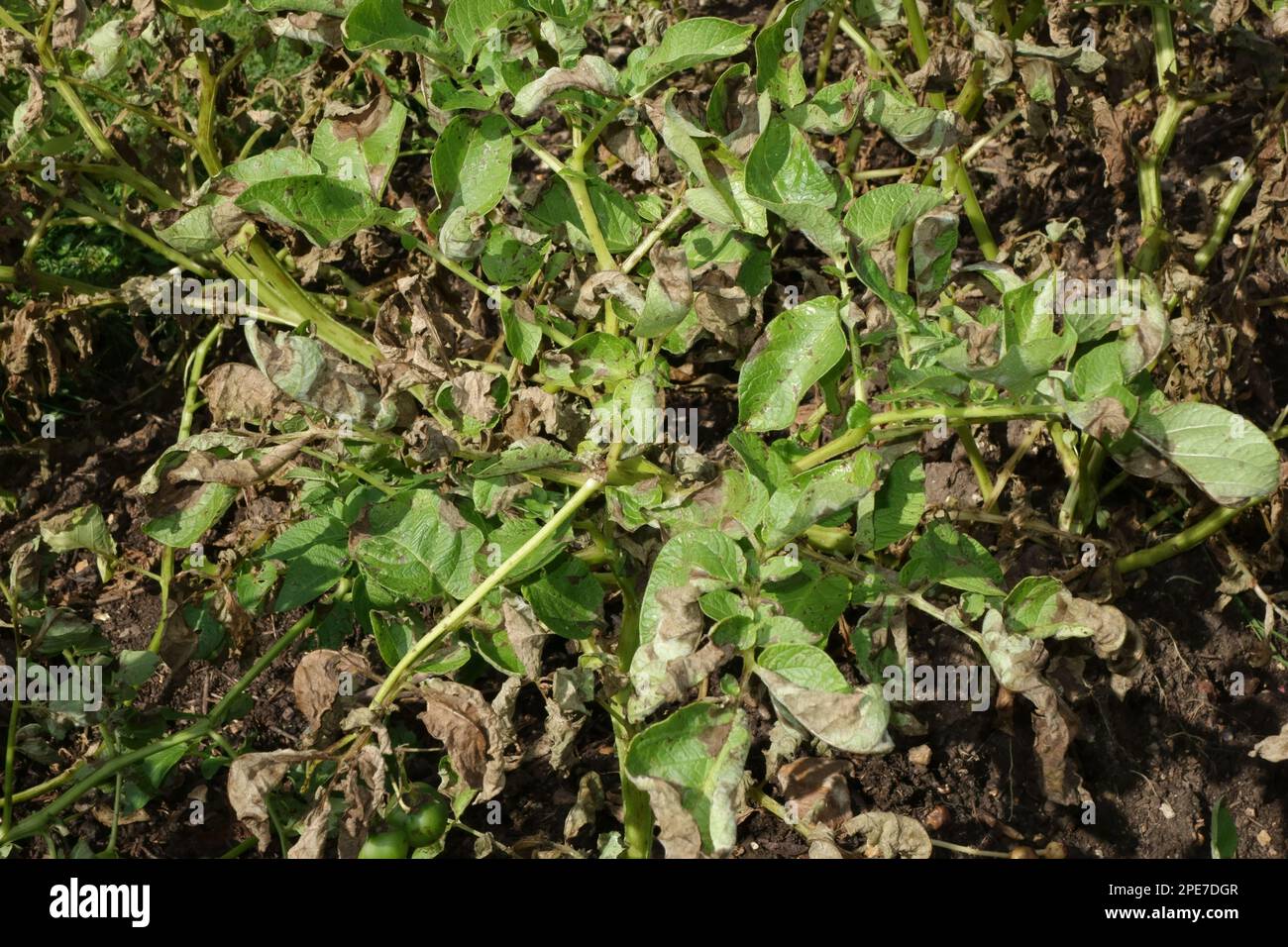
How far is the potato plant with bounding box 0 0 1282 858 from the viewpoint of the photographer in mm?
1238

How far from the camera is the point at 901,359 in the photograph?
134 centimetres

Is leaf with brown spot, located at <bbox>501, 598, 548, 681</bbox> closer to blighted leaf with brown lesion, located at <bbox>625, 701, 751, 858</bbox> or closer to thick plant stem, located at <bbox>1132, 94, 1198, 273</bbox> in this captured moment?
blighted leaf with brown lesion, located at <bbox>625, 701, 751, 858</bbox>

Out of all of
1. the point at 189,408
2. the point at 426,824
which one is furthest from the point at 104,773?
the point at 189,408

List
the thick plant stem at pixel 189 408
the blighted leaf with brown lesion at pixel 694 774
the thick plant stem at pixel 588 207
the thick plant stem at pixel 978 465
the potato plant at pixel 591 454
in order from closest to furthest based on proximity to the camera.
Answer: the blighted leaf with brown lesion at pixel 694 774, the potato plant at pixel 591 454, the thick plant stem at pixel 588 207, the thick plant stem at pixel 189 408, the thick plant stem at pixel 978 465

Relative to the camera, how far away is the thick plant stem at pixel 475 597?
4.36 ft

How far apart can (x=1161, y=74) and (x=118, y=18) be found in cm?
152

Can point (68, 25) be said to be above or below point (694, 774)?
above

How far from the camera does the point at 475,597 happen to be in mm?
1327

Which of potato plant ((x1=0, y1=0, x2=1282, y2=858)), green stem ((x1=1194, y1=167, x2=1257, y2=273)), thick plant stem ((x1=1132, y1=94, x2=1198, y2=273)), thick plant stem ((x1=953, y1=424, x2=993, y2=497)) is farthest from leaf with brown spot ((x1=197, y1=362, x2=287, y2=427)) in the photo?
green stem ((x1=1194, y1=167, x2=1257, y2=273))

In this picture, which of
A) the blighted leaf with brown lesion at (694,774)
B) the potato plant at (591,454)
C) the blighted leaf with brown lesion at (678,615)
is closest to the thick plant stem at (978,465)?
the potato plant at (591,454)

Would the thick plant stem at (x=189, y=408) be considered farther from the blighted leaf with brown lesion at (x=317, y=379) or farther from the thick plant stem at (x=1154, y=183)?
the thick plant stem at (x=1154, y=183)

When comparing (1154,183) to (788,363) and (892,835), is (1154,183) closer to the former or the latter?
(788,363)

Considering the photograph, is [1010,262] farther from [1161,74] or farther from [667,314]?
[667,314]

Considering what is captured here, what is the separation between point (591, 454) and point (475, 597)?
21 centimetres
